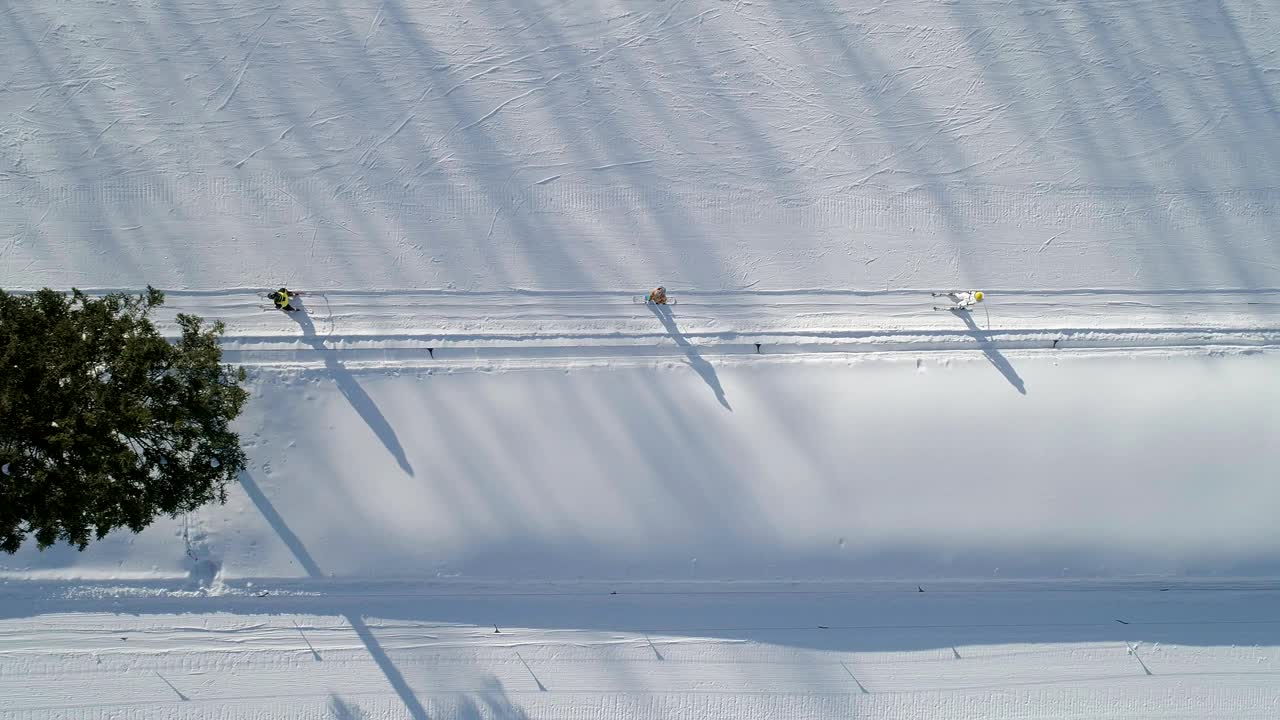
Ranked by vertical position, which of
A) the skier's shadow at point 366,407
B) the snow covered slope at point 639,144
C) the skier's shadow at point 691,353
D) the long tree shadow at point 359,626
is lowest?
the long tree shadow at point 359,626

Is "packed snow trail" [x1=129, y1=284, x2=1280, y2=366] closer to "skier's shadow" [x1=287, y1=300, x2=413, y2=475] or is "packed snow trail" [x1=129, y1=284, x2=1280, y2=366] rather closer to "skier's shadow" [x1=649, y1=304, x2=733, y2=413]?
"skier's shadow" [x1=649, y1=304, x2=733, y2=413]

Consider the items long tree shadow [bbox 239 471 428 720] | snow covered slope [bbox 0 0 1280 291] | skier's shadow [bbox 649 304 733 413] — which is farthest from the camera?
skier's shadow [bbox 649 304 733 413]

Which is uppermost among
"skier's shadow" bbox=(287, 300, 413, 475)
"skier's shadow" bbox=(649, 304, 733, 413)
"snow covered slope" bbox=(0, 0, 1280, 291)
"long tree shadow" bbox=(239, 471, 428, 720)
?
"snow covered slope" bbox=(0, 0, 1280, 291)

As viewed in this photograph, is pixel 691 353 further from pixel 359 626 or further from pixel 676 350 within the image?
pixel 359 626

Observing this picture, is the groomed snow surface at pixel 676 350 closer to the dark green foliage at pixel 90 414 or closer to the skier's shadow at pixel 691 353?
the skier's shadow at pixel 691 353

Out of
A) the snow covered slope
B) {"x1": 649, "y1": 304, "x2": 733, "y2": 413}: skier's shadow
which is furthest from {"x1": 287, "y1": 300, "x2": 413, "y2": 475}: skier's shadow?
{"x1": 649, "y1": 304, "x2": 733, "y2": 413}: skier's shadow

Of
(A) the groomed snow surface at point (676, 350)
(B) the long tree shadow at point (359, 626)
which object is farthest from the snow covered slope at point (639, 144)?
(B) the long tree shadow at point (359, 626)
